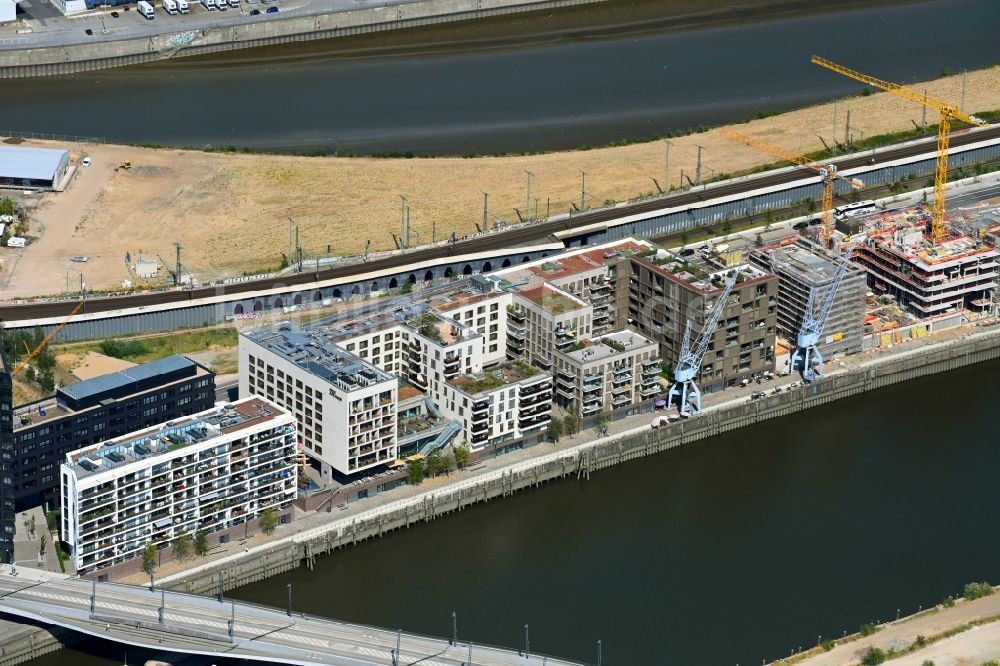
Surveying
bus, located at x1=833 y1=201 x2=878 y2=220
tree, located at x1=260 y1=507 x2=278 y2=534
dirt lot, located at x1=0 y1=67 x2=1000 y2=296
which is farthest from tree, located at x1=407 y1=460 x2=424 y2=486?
bus, located at x1=833 y1=201 x2=878 y2=220

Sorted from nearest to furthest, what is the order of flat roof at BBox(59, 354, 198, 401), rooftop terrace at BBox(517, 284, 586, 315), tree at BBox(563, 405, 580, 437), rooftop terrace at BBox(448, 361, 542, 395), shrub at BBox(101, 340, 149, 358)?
flat roof at BBox(59, 354, 198, 401) < rooftop terrace at BBox(448, 361, 542, 395) < tree at BBox(563, 405, 580, 437) < rooftop terrace at BBox(517, 284, 586, 315) < shrub at BBox(101, 340, 149, 358)

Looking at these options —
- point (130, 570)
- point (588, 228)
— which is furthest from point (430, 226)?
point (130, 570)

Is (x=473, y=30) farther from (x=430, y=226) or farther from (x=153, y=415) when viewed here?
(x=153, y=415)

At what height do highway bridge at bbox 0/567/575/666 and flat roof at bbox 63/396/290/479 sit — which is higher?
flat roof at bbox 63/396/290/479

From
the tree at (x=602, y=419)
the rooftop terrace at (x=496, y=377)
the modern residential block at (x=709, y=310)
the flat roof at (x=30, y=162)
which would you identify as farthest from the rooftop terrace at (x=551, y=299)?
the flat roof at (x=30, y=162)

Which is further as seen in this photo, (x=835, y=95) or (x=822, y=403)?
(x=835, y=95)

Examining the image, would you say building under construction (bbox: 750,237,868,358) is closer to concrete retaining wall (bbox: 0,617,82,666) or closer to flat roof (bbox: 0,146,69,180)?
concrete retaining wall (bbox: 0,617,82,666)
